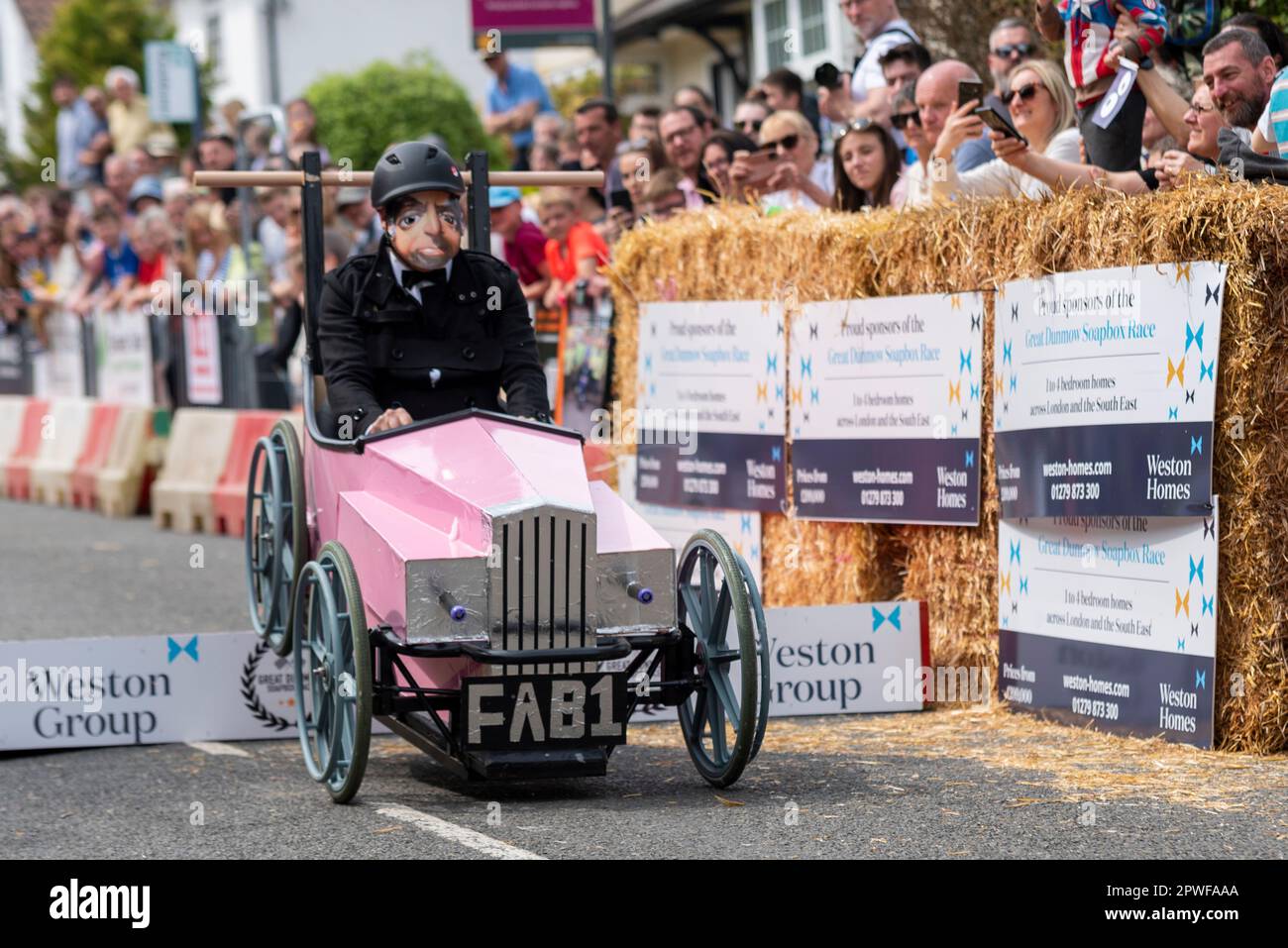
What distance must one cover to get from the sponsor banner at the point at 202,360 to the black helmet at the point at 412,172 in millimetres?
12087

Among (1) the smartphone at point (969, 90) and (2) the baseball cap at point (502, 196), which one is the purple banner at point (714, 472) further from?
(2) the baseball cap at point (502, 196)

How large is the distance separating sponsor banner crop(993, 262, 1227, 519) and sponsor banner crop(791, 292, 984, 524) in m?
0.26

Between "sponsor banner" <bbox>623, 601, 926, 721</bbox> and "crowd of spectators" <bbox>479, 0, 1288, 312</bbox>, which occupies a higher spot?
"crowd of spectators" <bbox>479, 0, 1288, 312</bbox>

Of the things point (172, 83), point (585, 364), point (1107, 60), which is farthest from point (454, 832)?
point (172, 83)

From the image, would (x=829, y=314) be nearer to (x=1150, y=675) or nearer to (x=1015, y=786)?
(x=1150, y=675)

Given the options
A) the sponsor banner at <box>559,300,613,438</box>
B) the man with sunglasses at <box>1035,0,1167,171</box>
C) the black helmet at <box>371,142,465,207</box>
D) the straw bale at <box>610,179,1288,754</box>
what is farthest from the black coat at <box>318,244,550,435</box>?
the sponsor banner at <box>559,300,613,438</box>

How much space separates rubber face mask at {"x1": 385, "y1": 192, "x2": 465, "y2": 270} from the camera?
27.7ft

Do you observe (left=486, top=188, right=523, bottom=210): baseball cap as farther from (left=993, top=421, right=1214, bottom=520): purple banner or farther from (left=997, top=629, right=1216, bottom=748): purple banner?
(left=997, top=629, right=1216, bottom=748): purple banner

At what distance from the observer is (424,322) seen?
864 cm

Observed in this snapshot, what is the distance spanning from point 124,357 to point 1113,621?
1559 cm

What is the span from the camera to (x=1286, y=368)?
8.31 meters

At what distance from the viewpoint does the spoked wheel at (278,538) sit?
9195 millimetres

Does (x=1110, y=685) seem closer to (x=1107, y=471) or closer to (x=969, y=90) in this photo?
(x=1107, y=471)
